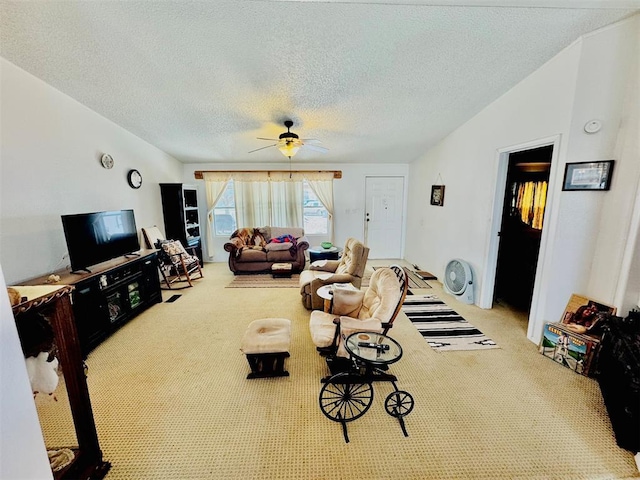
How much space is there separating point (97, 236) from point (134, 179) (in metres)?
1.51

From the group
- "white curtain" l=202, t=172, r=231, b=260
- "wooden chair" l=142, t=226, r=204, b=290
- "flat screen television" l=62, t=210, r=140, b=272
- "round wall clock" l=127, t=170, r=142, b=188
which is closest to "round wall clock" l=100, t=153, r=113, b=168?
"round wall clock" l=127, t=170, r=142, b=188

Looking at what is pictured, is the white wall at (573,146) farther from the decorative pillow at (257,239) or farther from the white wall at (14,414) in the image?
the decorative pillow at (257,239)

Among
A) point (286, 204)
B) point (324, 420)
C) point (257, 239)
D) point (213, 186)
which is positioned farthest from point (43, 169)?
point (286, 204)

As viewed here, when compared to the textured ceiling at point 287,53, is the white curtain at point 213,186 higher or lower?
lower

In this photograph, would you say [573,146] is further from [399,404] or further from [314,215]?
→ [314,215]

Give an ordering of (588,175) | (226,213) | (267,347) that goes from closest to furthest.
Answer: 1. (267,347)
2. (588,175)
3. (226,213)

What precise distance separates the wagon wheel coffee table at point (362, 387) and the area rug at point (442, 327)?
96 cm

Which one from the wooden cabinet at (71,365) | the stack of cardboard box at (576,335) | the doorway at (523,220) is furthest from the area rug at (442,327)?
the wooden cabinet at (71,365)

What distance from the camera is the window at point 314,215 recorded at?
587 centimetres

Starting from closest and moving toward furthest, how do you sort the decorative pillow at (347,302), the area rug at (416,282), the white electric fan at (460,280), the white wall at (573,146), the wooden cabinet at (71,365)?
the wooden cabinet at (71,365)
the white wall at (573,146)
the decorative pillow at (347,302)
the white electric fan at (460,280)
the area rug at (416,282)

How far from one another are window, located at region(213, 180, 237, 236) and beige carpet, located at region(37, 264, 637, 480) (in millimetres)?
3508

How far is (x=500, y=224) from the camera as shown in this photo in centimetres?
315

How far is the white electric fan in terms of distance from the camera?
11.3ft

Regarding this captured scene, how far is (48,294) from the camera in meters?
1.16
